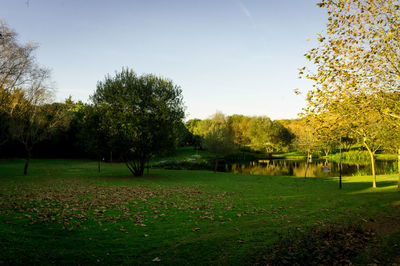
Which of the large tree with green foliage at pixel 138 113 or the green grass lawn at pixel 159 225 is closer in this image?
the green grass lawn at pixel 159 225

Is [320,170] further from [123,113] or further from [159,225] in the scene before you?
[159,225]

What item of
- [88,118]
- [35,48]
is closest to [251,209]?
[88,118]

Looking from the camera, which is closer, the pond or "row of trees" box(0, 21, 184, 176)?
"row of trees" box(0, 21, 184, 176)

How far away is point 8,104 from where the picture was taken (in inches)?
1061

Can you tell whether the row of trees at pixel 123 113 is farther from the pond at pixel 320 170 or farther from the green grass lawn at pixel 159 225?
the pond at pixel 320 170

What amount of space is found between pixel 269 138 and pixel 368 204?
73.3 meters

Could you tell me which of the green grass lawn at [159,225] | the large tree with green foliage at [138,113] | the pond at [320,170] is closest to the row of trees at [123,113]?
the large tree with green foliage at [138,113]

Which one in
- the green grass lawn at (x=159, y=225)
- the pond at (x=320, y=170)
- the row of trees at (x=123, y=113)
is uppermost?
the row of trees at (x=123, y=113)

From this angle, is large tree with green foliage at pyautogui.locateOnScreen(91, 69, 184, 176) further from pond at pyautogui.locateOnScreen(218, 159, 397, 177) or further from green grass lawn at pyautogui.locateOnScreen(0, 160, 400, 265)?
pond at pyautogui.locateOnScreen(218, 159, 397, 177)

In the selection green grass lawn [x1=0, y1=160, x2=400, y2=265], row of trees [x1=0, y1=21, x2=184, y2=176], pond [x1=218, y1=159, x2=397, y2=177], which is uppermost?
row of trees [x1=0, y1=21, x2=184, y2=176]

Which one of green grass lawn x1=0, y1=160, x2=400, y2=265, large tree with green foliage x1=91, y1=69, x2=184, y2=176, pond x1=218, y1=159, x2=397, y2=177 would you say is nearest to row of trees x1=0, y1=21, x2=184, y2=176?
large tree with green foliage x1=91, y1=69, x2=184, y2=176

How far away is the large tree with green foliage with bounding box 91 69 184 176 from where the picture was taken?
28.0 m

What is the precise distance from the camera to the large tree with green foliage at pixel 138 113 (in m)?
28.0

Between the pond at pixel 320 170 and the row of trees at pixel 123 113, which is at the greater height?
the row of trees at pixel 123 113
